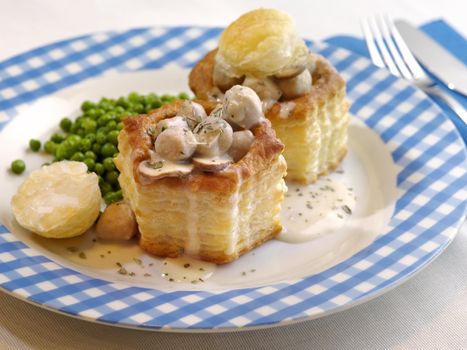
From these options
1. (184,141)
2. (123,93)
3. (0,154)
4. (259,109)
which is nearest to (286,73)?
(259,109)

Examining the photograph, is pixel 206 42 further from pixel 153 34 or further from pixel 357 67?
pixel 357 67

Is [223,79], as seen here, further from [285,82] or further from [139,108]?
[139,108]

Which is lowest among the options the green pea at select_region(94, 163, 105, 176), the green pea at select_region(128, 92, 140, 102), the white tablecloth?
the white tablecloth

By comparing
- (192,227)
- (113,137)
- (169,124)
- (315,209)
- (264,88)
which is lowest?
(315,209)

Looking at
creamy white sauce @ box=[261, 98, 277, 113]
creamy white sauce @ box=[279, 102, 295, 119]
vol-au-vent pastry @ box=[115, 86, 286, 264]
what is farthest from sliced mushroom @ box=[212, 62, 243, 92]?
vol-au-vent pastry @ box=[115, 86, 286, 264]

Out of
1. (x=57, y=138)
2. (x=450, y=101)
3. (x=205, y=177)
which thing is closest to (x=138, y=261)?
(x=205, y=177)

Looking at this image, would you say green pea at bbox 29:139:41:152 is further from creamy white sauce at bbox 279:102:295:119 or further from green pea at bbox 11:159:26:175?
creamy white sauce at bbox 279:102:295:119

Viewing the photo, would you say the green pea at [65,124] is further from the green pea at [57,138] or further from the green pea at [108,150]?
the green pea at [108,150]
